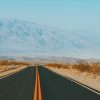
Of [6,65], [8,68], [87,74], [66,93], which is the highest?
[6,65]

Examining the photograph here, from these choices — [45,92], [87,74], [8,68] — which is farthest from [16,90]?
[8,68]

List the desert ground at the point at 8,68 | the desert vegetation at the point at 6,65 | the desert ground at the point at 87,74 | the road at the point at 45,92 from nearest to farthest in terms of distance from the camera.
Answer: the road at the point at 45,92 → the desert ground at the point at 87,74 → the desert ground at the point at 8,68 → the desert vegetation at the point at 6,65

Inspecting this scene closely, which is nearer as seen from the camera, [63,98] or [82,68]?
[63,98]

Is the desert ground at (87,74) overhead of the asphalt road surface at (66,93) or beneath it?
overhead

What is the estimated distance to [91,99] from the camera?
16109 millimetres

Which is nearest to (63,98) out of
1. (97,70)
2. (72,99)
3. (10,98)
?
(72,99)

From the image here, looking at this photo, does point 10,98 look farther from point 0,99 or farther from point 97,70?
point 97,70

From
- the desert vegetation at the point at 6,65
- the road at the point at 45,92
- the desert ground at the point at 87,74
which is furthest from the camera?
the desert vegetation at the point at 6,65

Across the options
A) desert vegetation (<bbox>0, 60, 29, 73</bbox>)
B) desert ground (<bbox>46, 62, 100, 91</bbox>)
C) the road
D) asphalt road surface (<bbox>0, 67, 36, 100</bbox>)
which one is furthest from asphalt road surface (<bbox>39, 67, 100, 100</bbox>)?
desert vegetation (<bbox>0, 60, 29, 73</bbox>)

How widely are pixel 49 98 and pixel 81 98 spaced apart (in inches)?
55.4

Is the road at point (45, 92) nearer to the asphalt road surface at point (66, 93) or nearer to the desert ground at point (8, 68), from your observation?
the asphalt road surface at point (66, 93)

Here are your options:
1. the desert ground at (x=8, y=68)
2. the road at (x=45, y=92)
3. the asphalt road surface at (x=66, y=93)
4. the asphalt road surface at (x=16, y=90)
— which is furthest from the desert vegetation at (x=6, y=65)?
the asphalt road surface at (x=66, y=93)

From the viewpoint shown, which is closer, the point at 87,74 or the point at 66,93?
the point at 66,93

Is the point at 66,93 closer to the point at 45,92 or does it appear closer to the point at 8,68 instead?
the point at 45,92
